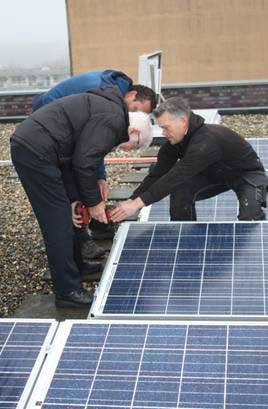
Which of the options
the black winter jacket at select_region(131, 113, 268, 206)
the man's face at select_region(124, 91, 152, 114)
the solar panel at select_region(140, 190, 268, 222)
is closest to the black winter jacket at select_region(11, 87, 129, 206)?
the black winter jacket at select_region(131, 113, 268, 206)

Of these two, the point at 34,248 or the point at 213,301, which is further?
the point at 34,248

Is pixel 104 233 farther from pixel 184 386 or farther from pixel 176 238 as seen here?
pixel 184 386

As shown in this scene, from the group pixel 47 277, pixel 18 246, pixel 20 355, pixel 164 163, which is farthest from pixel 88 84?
pixel 20 355

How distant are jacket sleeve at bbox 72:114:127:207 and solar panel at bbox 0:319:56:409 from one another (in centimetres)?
130

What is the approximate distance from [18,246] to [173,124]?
2858 millimetres

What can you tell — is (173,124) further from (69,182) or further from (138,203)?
(69,182)

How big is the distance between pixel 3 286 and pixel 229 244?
2.55 meters

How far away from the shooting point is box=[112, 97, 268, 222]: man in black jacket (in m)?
4.57

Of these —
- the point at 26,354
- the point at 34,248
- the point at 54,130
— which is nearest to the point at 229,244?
the point at 54,130

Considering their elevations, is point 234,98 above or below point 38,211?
below

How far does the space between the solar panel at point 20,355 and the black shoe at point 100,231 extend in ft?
10.1

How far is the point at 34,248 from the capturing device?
6730mm

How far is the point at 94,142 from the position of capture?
4211 mm

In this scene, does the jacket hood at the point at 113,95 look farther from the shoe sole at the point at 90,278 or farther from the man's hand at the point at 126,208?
the shoe sole at the point at 90,278
